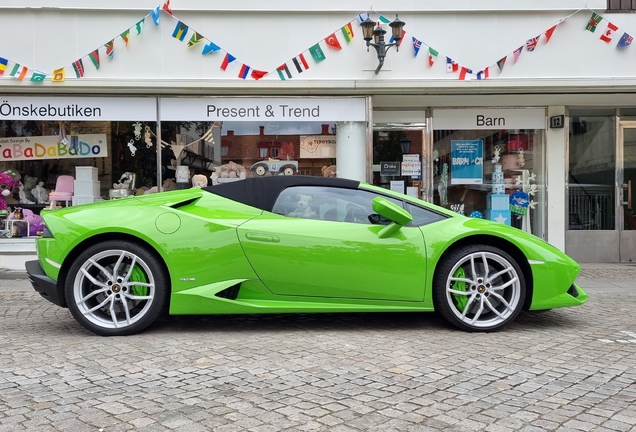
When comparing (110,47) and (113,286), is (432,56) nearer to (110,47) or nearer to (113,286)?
(110,47)

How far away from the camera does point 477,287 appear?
4418mm

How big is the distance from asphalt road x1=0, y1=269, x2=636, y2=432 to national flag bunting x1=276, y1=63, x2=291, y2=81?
16.0 feet

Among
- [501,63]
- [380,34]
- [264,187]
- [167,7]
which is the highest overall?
[167,7]

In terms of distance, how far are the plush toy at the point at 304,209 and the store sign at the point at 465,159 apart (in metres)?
5.99

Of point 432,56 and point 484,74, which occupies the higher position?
point 432,56

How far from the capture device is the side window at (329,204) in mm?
4488

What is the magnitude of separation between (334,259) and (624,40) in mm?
7418

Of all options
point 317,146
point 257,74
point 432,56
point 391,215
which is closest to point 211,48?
point 257,74

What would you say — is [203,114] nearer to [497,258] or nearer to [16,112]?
[16,112]

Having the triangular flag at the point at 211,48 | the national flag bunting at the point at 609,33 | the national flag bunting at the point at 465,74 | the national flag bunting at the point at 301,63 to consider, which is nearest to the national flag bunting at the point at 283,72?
the national flag bunting at the point at 301,63

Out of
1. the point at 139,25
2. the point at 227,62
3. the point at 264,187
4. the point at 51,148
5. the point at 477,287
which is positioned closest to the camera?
the point at 477,287

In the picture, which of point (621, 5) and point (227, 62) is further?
point (621, 5)

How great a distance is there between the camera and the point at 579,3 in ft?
29.3

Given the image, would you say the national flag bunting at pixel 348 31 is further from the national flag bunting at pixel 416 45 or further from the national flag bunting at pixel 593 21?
the national flag bunting at pixel 593 21
